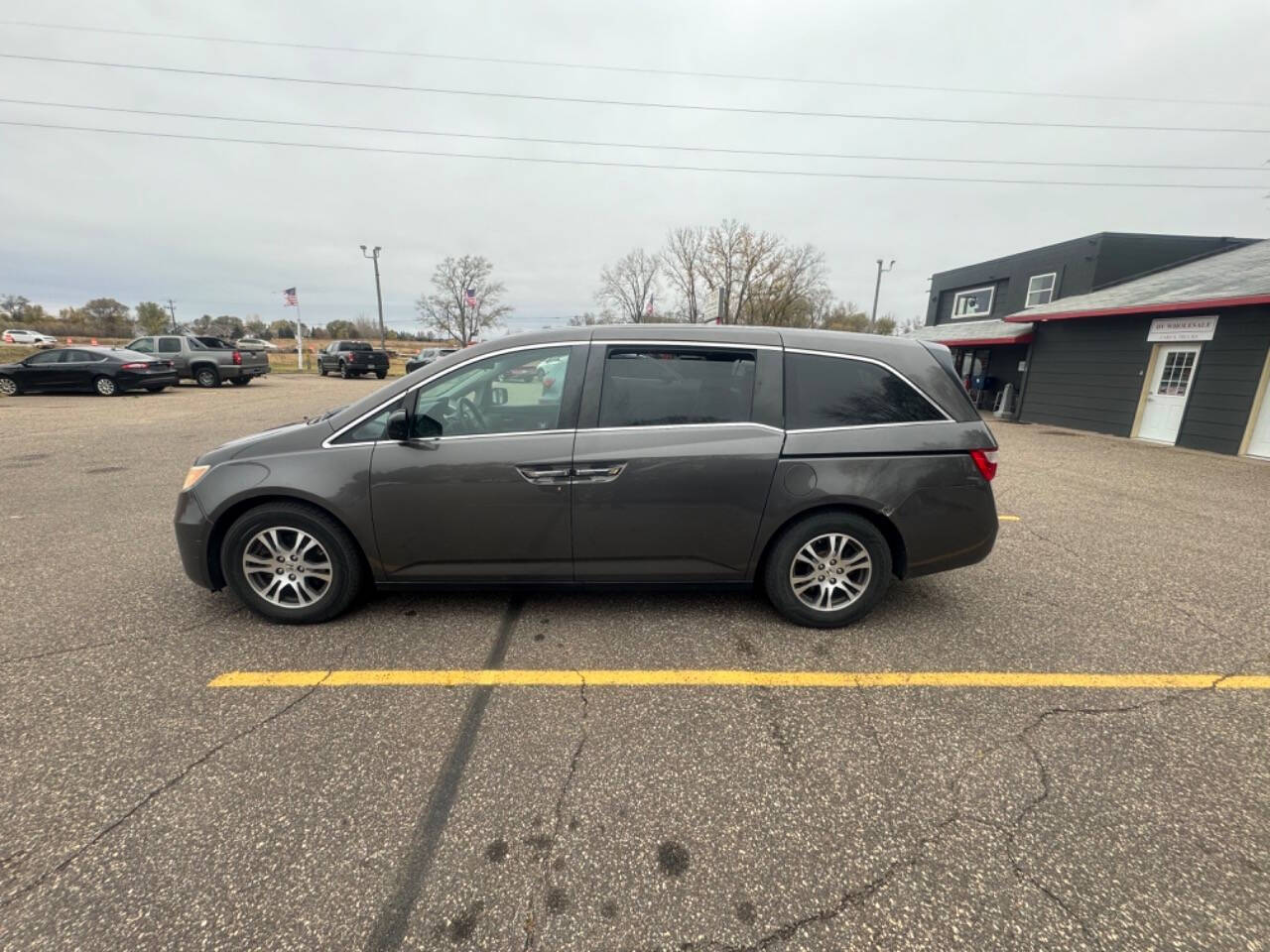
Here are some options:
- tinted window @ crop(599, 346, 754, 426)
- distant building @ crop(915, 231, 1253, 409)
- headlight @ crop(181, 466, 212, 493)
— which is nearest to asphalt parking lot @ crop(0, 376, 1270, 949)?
headlight @ crop(181, 466, 212, 493)

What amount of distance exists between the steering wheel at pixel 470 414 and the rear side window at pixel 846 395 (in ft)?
5.68

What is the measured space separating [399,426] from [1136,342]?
52.9 feet

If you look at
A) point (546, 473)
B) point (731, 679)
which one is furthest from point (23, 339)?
point (731, 679)

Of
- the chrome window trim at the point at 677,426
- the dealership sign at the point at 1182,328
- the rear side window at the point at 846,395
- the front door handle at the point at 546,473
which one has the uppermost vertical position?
the dealership sign at the point at 1182,328

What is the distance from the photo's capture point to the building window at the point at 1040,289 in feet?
58.3

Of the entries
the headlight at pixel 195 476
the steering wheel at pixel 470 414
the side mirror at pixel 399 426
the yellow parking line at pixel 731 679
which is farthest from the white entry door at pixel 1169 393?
the headlight at pixel 195 476

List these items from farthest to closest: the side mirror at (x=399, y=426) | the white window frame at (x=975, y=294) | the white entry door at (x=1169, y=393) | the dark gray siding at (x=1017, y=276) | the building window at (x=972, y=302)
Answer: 1. the building window at (x=972, y=302)
2. the white window frame at (x=975, y=294)
3. the dark gray siding at (x=1017, y=276)
4. the white entry door at (x=1169, y=393)
5. the side mirror at (x=399, y=426)

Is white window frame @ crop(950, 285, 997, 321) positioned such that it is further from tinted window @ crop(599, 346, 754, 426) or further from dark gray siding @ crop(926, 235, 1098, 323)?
tinted window @ crop(599, 346, 754, 426)

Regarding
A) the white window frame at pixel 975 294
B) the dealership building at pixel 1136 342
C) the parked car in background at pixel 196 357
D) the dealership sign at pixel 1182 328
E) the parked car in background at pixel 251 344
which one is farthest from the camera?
the white window frame at pixel 975 294

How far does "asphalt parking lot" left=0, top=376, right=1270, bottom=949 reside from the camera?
1.59m

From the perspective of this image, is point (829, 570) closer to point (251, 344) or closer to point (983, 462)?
point (983, 462)

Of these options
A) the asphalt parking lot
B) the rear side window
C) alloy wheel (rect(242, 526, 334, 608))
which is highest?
the rear side window

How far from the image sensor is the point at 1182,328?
1124 centimetres

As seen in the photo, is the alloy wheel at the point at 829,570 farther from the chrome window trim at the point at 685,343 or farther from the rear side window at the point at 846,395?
the chrome window trim at the point at 685,343
